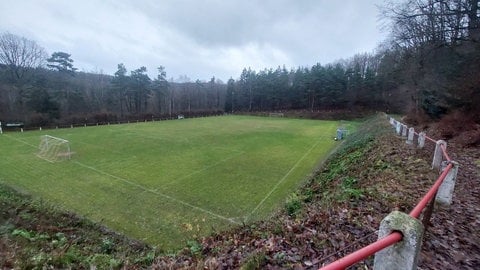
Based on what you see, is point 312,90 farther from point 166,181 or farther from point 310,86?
point 166,181

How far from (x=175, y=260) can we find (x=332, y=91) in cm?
7274

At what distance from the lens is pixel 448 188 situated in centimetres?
501

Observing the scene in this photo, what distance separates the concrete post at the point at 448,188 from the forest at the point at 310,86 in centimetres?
1157

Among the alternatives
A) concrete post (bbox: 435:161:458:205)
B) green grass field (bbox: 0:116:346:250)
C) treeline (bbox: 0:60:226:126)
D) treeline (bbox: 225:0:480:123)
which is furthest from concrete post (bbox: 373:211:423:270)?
treeline (bbox: 0:60:226:126)

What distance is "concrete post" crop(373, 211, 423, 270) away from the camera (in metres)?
1.97

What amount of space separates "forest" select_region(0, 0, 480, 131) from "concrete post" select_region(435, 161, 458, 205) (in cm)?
1157

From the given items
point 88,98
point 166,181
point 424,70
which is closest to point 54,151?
point 166,181

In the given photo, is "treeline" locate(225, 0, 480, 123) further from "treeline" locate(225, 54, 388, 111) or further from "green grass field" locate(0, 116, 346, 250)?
"green grass field" locate(0, 116, 346, 250)

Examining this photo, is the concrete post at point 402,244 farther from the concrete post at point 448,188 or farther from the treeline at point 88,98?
the treeline at point 88,98

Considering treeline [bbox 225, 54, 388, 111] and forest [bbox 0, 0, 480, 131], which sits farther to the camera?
treeline [bbox 225, 54, 388, 111]

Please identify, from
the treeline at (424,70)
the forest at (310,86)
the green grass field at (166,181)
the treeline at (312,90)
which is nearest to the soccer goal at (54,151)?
the green grass field at (166,181)

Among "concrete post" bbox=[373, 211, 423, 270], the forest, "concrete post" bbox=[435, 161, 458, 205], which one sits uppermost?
the forest

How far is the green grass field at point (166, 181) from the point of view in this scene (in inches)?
435

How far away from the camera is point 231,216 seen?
11.4 m
